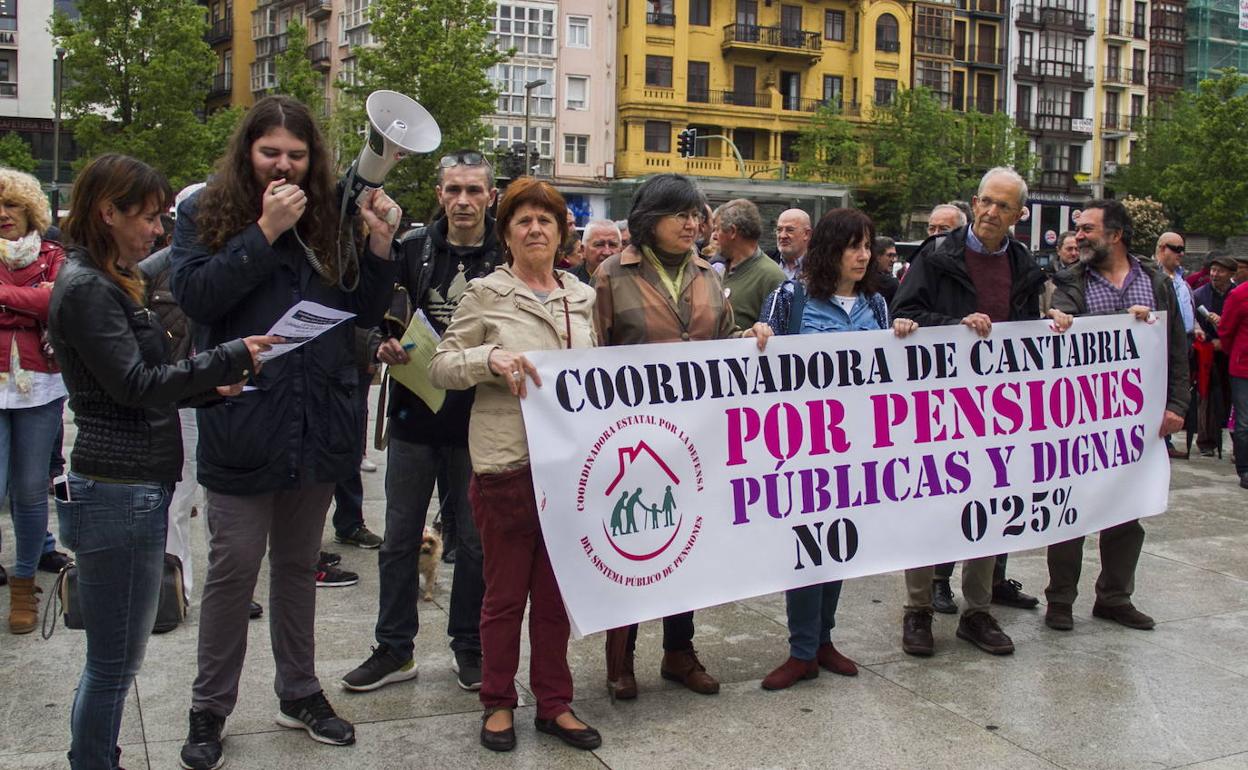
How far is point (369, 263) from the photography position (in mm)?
4172

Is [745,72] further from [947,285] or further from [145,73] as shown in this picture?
[947,285]

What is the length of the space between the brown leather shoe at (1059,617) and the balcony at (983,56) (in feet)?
222

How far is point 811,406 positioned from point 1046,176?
70.7 m

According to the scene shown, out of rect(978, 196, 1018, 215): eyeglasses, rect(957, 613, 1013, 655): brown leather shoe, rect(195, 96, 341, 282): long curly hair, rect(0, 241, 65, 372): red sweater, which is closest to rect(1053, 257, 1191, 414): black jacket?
rect(978, 196, 1018, 215): eyeglasses

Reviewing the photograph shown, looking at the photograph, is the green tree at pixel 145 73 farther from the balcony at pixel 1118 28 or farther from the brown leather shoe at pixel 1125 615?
the balcony at pixel 1118 28

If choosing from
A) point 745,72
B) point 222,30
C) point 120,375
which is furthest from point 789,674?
point 222,30

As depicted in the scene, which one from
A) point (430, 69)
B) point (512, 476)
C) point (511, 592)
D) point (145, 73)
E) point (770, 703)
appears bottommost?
point (770, 703)

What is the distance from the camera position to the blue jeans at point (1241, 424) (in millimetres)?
10578

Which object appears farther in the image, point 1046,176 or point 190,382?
point 1046,176

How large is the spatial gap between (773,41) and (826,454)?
5931cm

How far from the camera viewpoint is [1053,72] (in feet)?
233

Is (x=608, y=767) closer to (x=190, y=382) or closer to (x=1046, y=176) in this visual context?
(x=190, y=382)

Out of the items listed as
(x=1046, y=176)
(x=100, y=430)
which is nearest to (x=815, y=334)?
(x=100, y=430)

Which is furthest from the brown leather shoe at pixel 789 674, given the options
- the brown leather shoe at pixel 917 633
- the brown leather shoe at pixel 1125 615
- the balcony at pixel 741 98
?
the balcony at pixel 741 98
